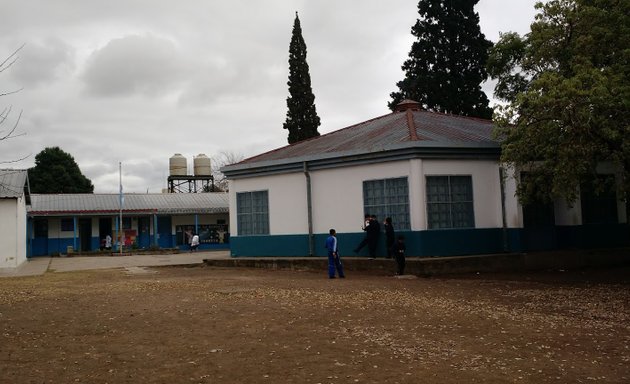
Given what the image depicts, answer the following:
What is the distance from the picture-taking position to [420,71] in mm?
33844

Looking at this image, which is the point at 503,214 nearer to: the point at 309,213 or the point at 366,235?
the point at 366,235

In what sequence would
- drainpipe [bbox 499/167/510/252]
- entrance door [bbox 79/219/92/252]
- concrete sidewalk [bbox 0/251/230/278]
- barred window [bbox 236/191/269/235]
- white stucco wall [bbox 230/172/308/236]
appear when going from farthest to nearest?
entrance door [bbox 79/219/92/252] < concrete sidewalk [bbox 0/251/230/278] < barred window [bbox 236/191/269/235] < white stucco wall [bbox 230/172/308/236] < drainpipe [bbox 499/167/510/252]

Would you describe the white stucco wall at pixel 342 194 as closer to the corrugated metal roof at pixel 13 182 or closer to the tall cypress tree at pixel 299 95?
the corrugated metal roof at pixel 13 182

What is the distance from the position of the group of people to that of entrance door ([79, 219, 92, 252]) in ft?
86.9

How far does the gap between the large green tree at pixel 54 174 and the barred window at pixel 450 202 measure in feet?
142

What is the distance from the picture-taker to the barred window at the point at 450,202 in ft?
56.9

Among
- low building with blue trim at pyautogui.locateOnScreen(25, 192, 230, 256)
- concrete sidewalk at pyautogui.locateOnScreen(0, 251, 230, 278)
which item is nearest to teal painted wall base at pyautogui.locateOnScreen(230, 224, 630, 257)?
concrete sidewalk at pyautogui.locateOnScreen(0, 251, 230, 278)

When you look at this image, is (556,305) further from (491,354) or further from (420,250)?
(420,250)

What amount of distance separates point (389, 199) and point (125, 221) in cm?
2671

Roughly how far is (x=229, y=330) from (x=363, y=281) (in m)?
6.78

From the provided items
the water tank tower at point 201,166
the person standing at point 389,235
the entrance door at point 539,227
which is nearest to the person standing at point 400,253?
the person standing at point 389,235

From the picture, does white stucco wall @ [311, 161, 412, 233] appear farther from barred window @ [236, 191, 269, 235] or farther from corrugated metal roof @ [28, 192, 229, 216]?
corrugated metal roof @ [28, 192, 229, 216]

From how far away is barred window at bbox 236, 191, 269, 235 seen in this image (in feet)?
68.4

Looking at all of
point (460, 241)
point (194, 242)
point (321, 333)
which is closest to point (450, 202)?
point (460, 241)
